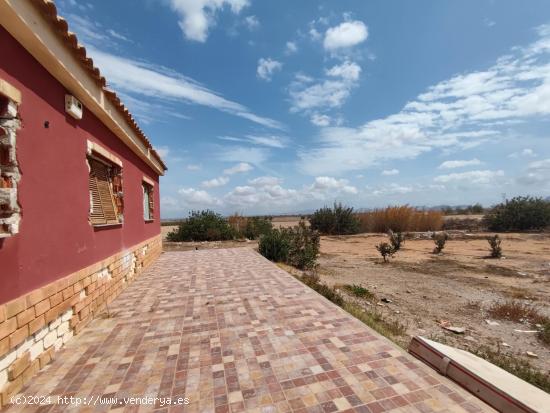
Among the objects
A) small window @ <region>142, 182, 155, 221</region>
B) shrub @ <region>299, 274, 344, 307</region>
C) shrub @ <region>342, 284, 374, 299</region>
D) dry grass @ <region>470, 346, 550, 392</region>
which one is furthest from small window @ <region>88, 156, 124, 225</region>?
dry grass @ <region>470, 346, 550, 392</region>

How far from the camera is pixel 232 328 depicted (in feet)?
12.3

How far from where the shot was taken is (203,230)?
1575 cm

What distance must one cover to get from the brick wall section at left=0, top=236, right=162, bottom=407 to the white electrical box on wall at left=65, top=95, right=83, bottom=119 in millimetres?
2043

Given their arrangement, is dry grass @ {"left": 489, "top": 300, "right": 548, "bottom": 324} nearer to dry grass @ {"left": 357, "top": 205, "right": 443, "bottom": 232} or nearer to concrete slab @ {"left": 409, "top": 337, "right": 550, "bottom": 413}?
concrete slab @ {"left": 409, "top": 337, "right": 550, "bottom": 413}

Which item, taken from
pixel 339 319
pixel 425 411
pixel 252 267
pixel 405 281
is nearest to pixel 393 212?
pixel 405 281

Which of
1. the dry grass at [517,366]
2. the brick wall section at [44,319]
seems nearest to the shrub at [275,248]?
the brick wall section at [44,319]

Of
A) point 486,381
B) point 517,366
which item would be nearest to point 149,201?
point 486,381

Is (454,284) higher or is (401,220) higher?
(401,220)

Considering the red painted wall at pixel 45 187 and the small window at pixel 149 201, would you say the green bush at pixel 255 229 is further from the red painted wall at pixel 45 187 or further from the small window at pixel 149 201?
the red painted wall at pixel 45 187

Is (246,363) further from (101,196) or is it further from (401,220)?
(401,220)

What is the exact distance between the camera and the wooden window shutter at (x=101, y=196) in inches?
186

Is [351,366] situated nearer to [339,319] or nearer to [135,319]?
[339,319]

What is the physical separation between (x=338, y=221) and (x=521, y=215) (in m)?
14.4

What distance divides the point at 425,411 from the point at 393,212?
23.0 meters
